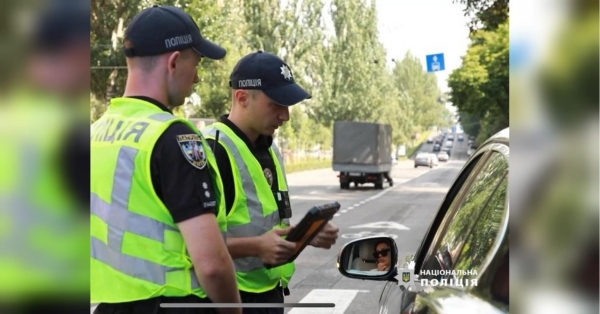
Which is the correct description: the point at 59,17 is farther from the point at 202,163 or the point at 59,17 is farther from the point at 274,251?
the point at 274,251

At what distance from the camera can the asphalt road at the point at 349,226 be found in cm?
854

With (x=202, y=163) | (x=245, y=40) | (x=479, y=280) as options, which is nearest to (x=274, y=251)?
(x=202, y=163)

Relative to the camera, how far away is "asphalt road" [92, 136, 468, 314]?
28.0ft

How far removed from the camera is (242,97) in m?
2.52

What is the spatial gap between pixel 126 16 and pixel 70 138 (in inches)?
60.2

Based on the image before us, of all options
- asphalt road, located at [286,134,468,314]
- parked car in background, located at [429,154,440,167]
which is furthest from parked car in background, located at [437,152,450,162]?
asphalt road, located at [286,134,468,314]

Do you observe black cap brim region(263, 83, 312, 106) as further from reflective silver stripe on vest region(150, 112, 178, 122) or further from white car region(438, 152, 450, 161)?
white car region(438, 152, 450, 161)

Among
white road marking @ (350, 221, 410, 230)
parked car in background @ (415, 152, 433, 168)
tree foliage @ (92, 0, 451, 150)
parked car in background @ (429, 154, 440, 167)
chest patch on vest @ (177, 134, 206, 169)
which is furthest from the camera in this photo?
parked car in background @ (429, 154, 440, 167)

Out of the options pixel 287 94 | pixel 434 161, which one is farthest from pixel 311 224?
pixel 434 161

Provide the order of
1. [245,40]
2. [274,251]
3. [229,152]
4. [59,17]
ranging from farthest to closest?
[245,40]
[229,152]
[274,251]
[59,17]

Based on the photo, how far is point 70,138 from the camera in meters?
1.53

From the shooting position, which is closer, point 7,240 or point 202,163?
point 7,240

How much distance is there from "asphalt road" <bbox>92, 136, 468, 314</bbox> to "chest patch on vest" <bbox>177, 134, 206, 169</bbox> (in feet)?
2.57

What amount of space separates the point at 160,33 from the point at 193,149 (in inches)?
10.3
